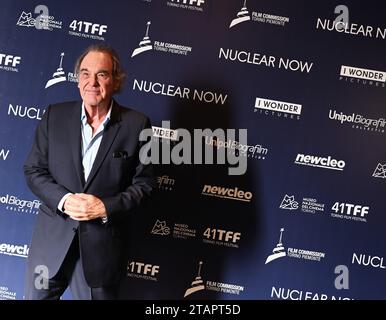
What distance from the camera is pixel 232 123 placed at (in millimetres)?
3705

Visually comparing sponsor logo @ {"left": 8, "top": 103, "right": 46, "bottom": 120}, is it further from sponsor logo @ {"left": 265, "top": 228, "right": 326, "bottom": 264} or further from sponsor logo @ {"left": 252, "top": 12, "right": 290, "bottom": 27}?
sponsor logo @ {"left": 265, "top": 228, "right": 326, "bottom": 264}

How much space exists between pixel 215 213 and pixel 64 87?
1.39 m

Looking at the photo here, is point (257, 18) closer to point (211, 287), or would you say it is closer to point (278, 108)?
point (278, 108)

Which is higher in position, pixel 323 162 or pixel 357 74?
pixel 357 74

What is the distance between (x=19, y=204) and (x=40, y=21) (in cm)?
130

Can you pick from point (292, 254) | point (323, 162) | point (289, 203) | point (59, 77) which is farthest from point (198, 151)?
point (59, 77)

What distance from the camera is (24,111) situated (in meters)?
3.69

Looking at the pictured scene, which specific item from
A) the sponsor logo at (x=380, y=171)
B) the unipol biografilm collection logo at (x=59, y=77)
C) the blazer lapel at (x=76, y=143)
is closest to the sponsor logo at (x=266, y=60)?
the sponsor logo at (x=380, y=171)

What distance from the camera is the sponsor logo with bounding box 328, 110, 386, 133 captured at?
12.1ft

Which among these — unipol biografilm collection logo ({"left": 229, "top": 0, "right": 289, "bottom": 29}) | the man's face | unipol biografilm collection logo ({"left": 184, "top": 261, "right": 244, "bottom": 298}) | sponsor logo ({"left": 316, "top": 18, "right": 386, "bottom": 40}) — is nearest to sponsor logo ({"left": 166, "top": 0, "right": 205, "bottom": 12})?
unipol biografilm collection logo ({"left": 229, "top": 0, "right": 289, "bottom": 29})

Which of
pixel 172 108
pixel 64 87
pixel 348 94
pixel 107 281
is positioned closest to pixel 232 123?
pixel 172 108

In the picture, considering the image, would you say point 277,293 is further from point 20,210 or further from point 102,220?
point 20,210

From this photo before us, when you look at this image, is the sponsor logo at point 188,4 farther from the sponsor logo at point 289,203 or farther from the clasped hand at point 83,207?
the clasped hand at point 83,207

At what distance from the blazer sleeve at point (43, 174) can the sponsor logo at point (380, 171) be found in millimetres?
2187
